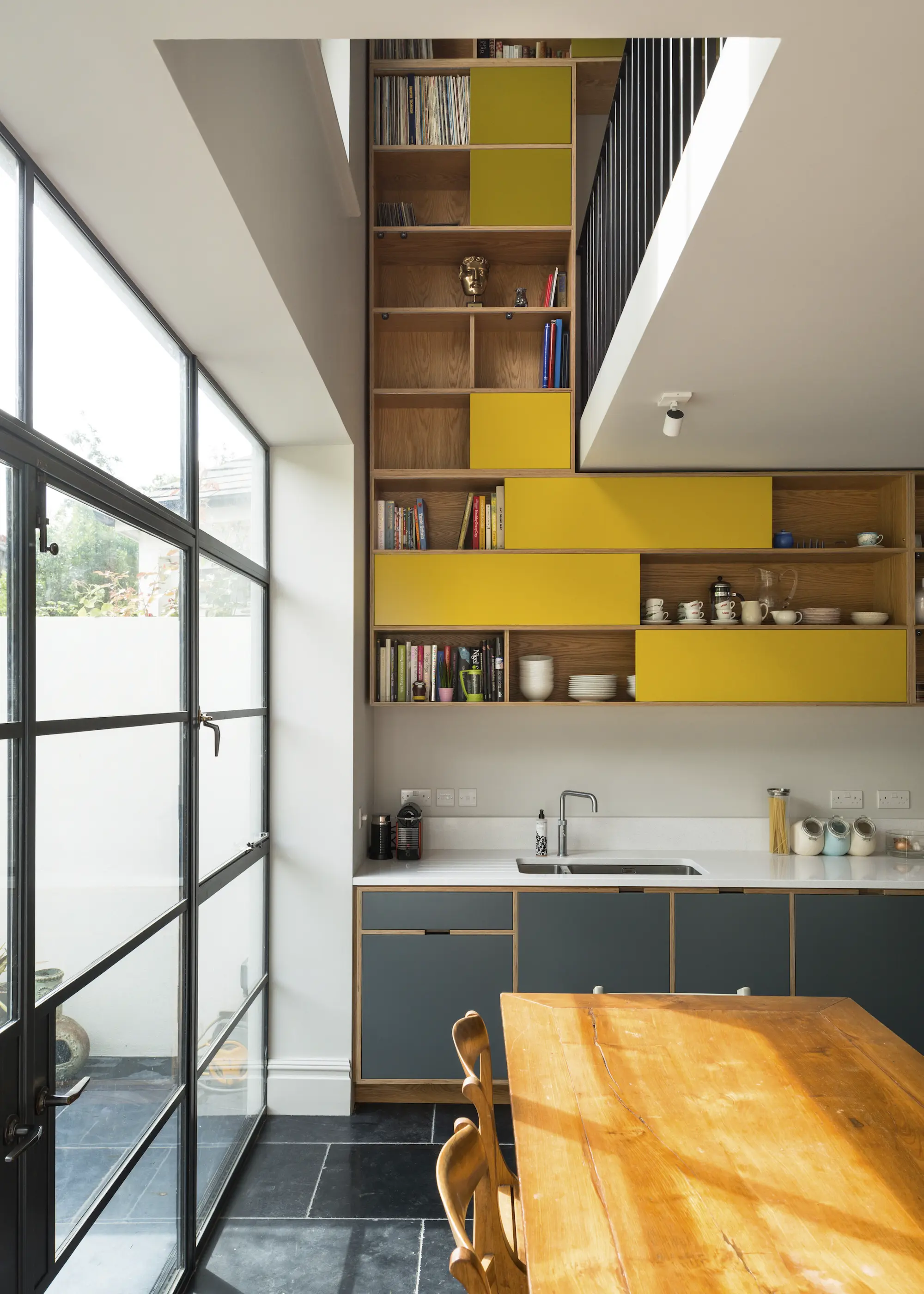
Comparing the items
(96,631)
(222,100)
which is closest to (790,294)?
(222,100)

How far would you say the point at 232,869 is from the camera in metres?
2.97

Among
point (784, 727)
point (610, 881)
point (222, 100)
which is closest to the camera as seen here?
point (222, 100)

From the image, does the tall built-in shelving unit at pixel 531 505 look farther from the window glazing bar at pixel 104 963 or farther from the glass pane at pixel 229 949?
the window glazing bar at pixel 104 963

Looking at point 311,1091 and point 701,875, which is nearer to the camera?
point 311,1091

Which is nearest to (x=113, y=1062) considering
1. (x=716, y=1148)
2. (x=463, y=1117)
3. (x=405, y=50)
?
(x=716, y=1148)

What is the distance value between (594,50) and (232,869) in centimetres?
367

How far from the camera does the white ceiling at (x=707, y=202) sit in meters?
1.31

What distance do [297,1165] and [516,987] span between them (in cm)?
98

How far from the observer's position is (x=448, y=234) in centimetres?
393

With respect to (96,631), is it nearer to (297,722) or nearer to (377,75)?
(297,722)

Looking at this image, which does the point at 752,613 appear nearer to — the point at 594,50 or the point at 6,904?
the point at 594,50

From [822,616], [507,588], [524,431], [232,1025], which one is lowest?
[232,1025]

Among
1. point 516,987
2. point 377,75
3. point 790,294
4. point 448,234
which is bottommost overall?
point 516,987

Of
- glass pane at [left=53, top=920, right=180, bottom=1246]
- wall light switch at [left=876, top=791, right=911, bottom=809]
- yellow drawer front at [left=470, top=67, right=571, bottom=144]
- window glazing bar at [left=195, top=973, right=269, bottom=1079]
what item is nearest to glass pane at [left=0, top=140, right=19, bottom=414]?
glass pane at [left=53, top=920, right=180, bottom=1246]
